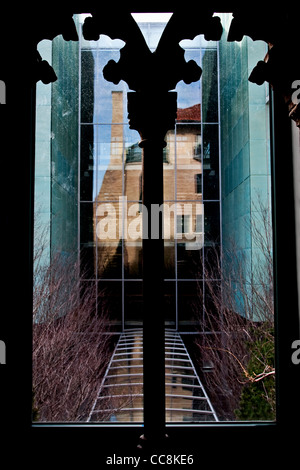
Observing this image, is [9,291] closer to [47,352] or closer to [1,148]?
[1,148]

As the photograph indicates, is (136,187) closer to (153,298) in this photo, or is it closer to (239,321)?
(239,321)

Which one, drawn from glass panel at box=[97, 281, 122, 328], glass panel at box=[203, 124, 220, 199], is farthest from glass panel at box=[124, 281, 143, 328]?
glass panel at box=[203, 124, 220, 199]

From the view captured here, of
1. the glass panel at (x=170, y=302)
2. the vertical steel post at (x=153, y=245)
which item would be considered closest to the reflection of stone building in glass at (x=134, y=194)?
the glass panel at (x=170, y=302)

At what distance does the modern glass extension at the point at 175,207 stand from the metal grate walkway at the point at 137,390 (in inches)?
1.9

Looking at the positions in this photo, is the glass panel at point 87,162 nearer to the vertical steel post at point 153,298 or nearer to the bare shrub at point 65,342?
the bare shrub at point 65,342

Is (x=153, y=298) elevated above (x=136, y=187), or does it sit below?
below

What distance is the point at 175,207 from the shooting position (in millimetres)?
11922

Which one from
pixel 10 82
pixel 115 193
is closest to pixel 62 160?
pixel 115 193

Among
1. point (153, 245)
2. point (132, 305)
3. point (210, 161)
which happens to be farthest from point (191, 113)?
point (153, 245)

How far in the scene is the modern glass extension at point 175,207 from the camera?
9.79 meters

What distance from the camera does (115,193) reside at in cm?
1204

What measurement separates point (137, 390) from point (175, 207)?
4849 mm

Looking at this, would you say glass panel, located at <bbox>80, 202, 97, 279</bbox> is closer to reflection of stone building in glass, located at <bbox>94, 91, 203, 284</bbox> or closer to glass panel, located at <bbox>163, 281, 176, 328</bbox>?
reflection of stone building in glass, located at <bbox>94, 91, 203, 284</bbox>

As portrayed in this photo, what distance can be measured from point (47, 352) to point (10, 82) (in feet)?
27.0
